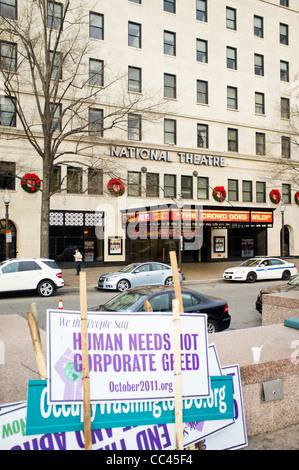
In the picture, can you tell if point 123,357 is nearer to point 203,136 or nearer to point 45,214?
point 45,214

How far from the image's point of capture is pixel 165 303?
30.0ft

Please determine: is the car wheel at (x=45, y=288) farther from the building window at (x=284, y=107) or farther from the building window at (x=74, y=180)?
the building window at (x=284, y=107)

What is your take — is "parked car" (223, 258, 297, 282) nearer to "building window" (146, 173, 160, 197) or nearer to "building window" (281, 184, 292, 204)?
"building window" (146, 173, 160, 197)

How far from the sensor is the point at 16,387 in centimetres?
399

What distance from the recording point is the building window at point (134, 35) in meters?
31.0

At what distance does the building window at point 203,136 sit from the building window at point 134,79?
5.96m

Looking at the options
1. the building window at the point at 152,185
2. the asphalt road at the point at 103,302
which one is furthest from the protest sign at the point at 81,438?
the building window at the point at 152,185

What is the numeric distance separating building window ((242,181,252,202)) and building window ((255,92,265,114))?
6.59 m

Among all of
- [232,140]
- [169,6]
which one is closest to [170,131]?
[232,140]

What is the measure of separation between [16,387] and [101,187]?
80.5 ft

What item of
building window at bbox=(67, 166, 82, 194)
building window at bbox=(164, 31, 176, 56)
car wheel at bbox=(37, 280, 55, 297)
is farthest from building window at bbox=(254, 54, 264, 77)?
car wheel at bbox=(37, 280, 55, 297)

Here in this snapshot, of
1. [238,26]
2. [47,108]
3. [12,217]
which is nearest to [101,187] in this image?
[12,217]
